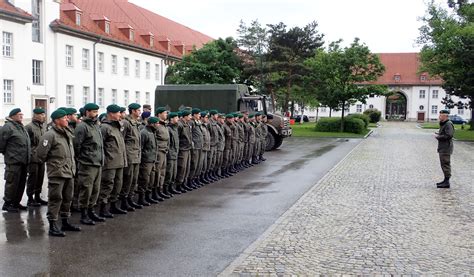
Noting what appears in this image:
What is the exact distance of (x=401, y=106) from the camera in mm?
93688

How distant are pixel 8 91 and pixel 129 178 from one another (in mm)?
26977

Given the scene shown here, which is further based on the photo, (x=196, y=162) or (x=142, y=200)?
(x=196, y=162)

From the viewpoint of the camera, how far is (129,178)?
9.18m

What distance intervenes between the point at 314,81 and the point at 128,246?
36434 mm

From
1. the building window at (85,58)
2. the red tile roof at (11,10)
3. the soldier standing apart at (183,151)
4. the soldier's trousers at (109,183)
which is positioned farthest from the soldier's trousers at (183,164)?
the building window at (85,58)

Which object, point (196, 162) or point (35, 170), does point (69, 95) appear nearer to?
point (196, 162)

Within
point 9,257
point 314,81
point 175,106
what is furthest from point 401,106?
point 9,257

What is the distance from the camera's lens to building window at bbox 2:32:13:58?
106 ft

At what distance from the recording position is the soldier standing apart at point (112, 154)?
848 cm

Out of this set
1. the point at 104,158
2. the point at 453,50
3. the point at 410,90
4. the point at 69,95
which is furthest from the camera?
the point at 410,90

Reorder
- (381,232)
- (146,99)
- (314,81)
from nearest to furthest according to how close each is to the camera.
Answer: (381,232), (314,81), (146,99)

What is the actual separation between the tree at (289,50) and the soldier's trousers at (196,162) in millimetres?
32738

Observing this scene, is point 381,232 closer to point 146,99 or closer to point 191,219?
point 191,219

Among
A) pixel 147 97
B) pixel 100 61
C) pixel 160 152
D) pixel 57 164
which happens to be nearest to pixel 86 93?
pixel 100 61
